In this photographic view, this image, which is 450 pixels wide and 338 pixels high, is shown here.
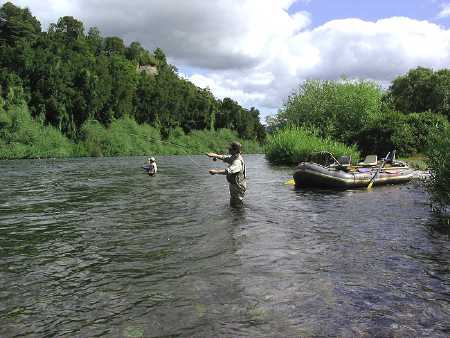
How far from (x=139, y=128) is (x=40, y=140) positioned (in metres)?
32.6

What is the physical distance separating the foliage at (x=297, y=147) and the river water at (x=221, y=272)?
2132 cm

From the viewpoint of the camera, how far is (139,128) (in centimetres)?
9550

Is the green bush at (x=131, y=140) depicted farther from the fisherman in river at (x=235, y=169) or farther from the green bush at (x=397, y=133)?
the fisherman in river at (x=235, y=169)

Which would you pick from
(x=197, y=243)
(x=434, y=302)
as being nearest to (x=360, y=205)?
(x=197, y=243)

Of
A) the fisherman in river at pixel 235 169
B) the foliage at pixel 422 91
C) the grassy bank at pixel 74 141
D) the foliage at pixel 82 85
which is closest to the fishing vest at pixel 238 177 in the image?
the fisherman in river at pixel 235 169

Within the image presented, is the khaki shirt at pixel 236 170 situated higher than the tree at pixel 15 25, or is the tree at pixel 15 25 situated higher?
the tree at pixel 15 25

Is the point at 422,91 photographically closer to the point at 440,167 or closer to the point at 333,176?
the point at 333,176

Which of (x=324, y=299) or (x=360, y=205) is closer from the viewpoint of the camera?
(x=324, y=299)

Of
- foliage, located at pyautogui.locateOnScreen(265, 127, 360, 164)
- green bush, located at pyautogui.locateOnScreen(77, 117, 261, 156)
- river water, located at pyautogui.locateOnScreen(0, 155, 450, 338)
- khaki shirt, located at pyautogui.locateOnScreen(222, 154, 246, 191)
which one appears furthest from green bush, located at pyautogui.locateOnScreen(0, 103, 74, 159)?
khaki shirt, located at pyautogui.locateOnScreen(222, 154, 246, 191)

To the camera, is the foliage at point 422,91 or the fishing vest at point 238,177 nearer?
the fishing vest at point 238,177

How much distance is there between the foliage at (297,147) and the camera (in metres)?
36.9

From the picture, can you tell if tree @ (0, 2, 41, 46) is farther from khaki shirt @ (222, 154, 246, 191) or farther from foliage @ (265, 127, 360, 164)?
khaki shirt @ (222, 154, 246, 191)

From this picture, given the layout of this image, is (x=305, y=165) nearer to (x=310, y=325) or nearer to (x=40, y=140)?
(x=310, y=325)

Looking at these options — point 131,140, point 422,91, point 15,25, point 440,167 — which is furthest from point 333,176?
point 15,25
